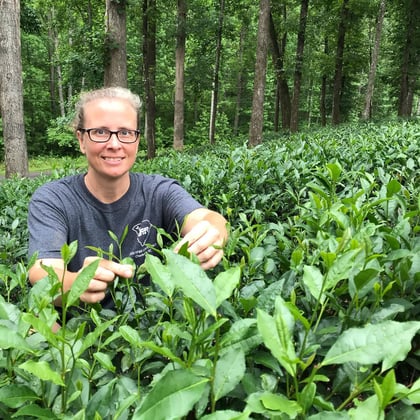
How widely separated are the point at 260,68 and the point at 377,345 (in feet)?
42.2

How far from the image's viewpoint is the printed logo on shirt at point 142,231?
260cm

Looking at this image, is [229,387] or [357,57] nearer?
[229,387]

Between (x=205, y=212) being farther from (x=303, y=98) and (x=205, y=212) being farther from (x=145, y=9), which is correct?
(x=303, y=98)

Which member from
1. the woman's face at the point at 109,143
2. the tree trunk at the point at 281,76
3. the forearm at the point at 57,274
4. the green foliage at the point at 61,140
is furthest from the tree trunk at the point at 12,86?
the green foliage at the point at 61,140

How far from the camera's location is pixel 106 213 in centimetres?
264

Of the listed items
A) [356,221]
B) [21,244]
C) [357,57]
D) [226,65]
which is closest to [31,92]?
[226,65]

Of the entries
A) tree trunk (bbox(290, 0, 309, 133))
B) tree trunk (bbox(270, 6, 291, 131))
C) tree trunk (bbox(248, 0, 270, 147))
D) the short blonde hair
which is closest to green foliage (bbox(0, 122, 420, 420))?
the short blonde hair

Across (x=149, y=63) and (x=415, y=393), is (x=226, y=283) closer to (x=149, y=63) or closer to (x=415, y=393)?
(x=415, y=393)

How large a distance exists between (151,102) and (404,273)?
61.0ft

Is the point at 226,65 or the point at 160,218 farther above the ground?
the point at 226,65

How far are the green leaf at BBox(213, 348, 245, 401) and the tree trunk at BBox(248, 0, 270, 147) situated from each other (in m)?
11.8

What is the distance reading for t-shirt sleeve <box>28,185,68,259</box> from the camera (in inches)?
82.9

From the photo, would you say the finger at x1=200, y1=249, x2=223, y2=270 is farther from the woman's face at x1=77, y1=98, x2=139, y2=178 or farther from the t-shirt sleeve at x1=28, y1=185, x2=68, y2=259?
the woman's face at x1=77, y1=98, x2=139, y2=178

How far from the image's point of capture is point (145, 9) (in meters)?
16.6
